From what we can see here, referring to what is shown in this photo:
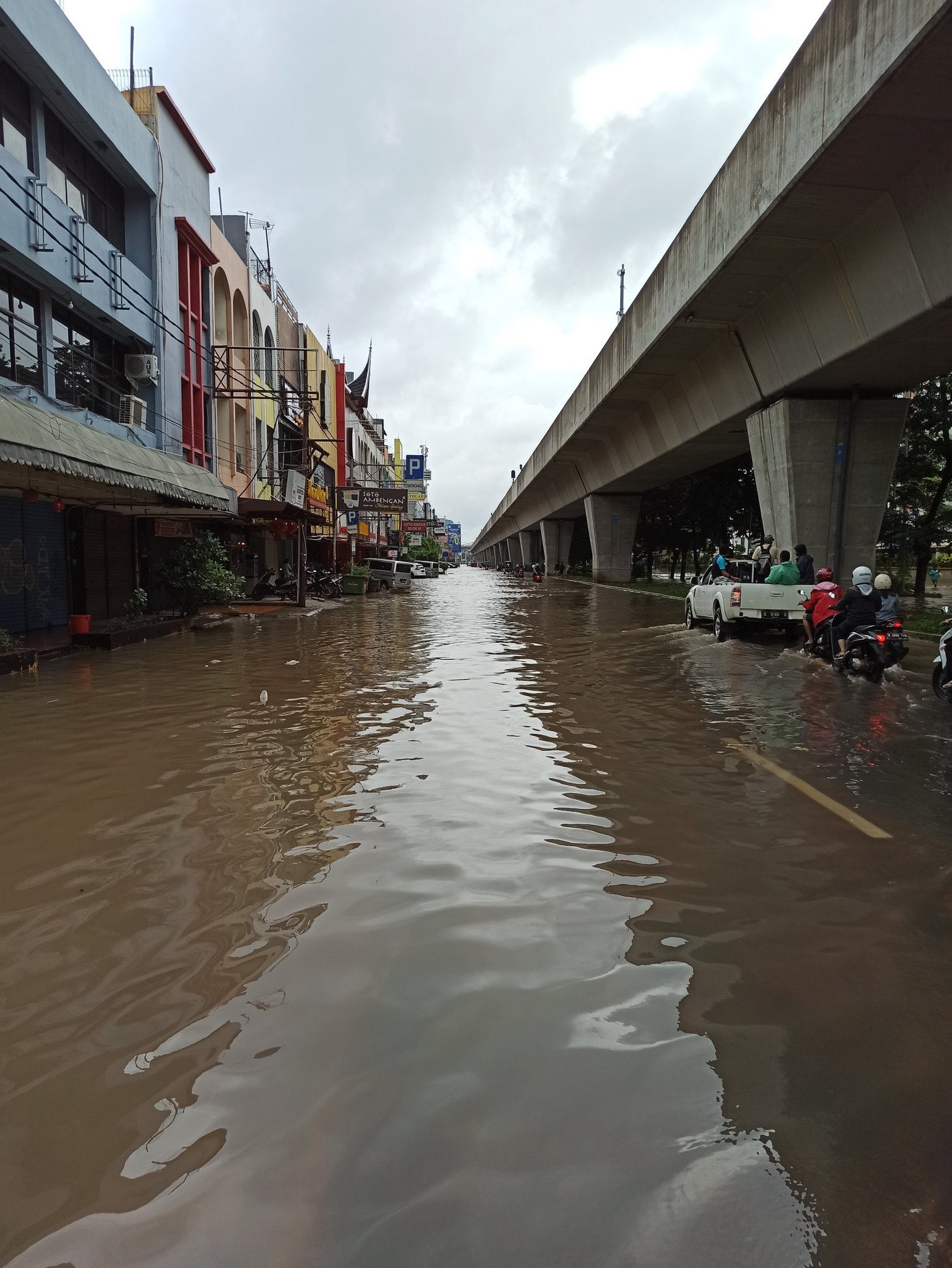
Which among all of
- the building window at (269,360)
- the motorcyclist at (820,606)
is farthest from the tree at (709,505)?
the motorcyclist at (820,606)

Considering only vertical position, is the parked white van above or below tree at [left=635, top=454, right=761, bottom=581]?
below

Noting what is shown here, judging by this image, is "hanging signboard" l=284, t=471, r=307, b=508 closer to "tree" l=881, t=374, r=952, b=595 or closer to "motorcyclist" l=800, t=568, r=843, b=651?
"motorcyclist" l=800, t=568, r=843, b=651

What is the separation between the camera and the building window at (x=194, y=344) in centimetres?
2548

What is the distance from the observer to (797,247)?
1546cm

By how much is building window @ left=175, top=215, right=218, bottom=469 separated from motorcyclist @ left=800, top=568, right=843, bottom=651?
18055 mm

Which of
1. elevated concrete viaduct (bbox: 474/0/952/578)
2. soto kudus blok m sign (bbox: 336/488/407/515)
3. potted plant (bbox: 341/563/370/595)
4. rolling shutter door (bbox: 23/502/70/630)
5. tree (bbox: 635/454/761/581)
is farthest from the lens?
soto kudus blok m sign (bbox: 336/488/407/515)

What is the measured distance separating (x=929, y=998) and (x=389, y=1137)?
6.92 feet

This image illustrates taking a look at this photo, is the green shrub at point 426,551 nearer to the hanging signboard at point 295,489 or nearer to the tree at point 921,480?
the hanging signboard at point 295,489

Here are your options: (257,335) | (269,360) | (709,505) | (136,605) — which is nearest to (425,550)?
(709,505)

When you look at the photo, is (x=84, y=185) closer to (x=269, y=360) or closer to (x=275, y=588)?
(x=269, y=360)

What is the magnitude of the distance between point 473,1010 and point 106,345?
2176cm

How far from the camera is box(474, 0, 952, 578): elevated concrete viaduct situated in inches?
439

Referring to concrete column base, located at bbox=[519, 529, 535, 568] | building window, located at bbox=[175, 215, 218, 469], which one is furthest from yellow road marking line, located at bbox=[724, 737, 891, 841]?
concrete column base, located at bbox=[519, 529, 535, 568]

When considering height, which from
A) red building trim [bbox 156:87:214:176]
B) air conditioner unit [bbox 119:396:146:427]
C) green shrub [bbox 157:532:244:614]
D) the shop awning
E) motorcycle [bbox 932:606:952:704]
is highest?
red building trim [bbox 156:87:214:176]
